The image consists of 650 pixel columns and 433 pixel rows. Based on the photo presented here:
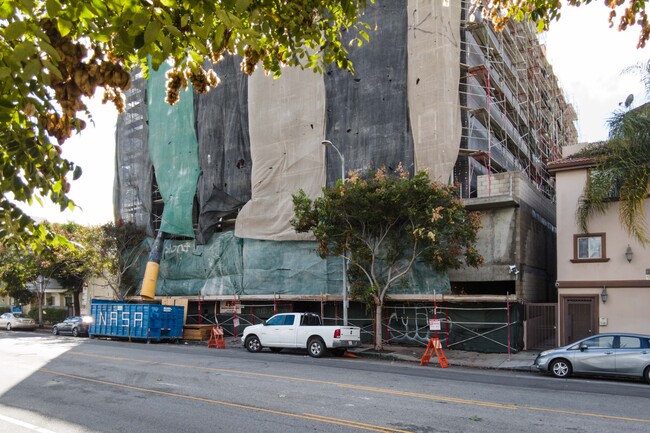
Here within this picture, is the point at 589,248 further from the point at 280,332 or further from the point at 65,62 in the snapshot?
the point at 65,62

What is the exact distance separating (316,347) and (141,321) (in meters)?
10.5

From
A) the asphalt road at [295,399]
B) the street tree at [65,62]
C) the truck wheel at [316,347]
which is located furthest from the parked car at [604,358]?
the street tree at [65,62]

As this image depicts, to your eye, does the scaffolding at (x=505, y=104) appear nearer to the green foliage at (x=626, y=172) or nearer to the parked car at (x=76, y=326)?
the green foliage at (x=626, y=172)

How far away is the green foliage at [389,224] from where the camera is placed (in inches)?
771

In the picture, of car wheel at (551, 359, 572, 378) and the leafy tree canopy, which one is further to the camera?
car wheel at (551, 359, 572, 378)

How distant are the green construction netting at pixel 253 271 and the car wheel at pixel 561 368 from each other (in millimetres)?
6739

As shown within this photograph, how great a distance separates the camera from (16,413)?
9844 mm

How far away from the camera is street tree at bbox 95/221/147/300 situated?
32.7m

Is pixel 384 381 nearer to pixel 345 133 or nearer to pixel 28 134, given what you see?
pixel 28 134

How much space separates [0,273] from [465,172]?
33.8 meters

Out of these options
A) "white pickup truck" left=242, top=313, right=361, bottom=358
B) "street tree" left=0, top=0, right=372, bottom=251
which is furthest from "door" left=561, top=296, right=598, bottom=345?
"street tree" left=0, top=0, right=372, bottom=251

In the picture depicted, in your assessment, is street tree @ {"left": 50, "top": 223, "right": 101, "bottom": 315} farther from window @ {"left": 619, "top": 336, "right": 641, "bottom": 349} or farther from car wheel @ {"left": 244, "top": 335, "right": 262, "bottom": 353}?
window @ {"left": 619, "top": 336, "right": 641, "bottom": 349}

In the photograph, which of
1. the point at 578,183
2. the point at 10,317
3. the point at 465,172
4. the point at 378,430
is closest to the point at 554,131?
the point at 465,172

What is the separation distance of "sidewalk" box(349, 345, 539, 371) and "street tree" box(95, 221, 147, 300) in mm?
16927
